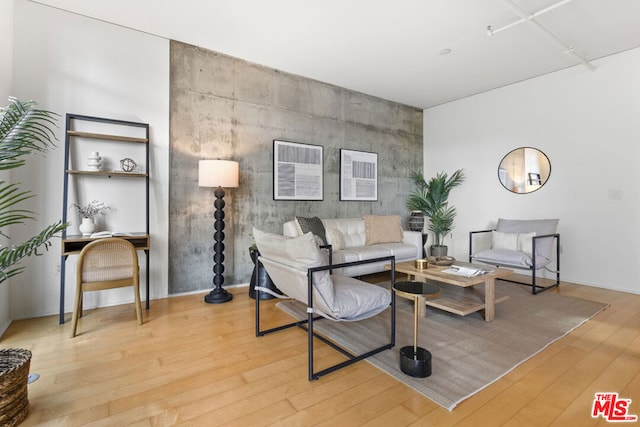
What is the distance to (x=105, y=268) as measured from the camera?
2.53 meters

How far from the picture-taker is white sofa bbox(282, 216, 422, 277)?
381cm

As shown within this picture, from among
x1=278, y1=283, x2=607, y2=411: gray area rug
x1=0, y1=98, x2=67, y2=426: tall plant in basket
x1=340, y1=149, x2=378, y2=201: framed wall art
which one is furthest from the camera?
x1=340, y1=149, x2=378, y2=201: framed wall art

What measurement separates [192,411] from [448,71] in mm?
4805

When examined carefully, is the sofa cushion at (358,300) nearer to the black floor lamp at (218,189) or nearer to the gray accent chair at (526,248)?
the black floor lamp at (218,189)

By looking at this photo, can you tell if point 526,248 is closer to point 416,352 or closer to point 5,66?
point 416,352

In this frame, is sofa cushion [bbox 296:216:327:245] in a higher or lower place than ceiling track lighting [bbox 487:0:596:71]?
lower

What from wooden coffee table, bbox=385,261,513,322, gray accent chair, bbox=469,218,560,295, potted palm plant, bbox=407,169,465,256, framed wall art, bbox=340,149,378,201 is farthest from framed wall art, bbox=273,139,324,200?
gray accent chair, bbox=469,218,560,295

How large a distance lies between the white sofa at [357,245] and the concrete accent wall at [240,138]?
0.47 m

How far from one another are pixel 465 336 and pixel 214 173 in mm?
2870

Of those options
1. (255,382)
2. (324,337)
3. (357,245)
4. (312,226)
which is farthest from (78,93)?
(357,245)

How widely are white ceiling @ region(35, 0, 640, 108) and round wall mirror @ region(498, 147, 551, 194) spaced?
3.76 feet

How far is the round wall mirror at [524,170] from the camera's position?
4.38 metres

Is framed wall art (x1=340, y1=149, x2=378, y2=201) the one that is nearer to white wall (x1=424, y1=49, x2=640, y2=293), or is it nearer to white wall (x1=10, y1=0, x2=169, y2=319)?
white wall (x1=424, y1=49, x2=640, y2=293)

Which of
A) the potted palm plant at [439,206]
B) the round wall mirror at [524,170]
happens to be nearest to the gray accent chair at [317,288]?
the round wall mirror at [524,170]
